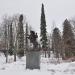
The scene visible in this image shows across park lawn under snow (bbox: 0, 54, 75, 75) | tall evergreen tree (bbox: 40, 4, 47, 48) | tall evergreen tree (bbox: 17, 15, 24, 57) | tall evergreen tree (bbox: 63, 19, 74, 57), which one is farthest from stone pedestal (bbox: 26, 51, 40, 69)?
tall evergreen tree (bbox: 40, 4, 47, 48)

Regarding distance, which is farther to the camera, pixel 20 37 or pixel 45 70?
pixel 20 37

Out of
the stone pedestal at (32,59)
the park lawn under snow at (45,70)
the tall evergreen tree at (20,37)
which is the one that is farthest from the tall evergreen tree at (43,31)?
the stone pedestal at (32,59)

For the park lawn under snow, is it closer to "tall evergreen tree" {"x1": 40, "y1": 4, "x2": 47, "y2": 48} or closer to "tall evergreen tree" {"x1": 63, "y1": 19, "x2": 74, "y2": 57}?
"tall evergreen tree" {"x1": 63, "y1": 19, "x2": 74, "y2": 57}

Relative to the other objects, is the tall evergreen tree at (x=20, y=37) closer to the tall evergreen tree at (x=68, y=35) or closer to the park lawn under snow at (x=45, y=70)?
the tall evergreen tree at (x=68, y=35)

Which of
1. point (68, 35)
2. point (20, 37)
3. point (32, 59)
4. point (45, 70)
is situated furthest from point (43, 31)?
point (45, 70)

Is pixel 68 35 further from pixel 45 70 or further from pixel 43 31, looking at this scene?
pixel 45 70

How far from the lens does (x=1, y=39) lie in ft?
200

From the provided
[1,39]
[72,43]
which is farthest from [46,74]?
[1,39]

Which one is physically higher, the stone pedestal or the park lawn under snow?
the stone pedestal

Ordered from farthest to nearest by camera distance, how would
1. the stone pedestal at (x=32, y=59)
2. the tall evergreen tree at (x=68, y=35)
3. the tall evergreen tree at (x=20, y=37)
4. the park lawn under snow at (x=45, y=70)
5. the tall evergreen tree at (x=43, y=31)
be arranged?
the tall evergreen tree at (x=43, y=31)
the tall evergreen tree at (x=68, y=35)
the tall evergreen tree at (x=20, y=37)
the stone pedestal at (x=32, y=59)
the park lawn under snow at (x=45, y=70)

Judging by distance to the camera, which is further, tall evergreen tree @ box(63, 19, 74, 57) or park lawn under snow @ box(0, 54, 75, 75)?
tall evergreen tree @ box(63, 19, 74, 57)

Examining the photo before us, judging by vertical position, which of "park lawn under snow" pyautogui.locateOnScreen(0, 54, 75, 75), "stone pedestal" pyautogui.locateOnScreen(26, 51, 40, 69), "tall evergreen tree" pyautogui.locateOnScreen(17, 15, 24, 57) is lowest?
"park lawn under snow" pyautogui.locateOnScreen(0, 54, 75, 75)

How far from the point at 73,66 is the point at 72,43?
3494 centimetres

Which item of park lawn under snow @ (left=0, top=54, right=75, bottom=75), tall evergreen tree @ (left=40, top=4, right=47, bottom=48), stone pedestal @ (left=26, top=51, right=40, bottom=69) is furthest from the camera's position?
tall evergreen tree @ (left=40, top=4, right=47, bottom=48)
